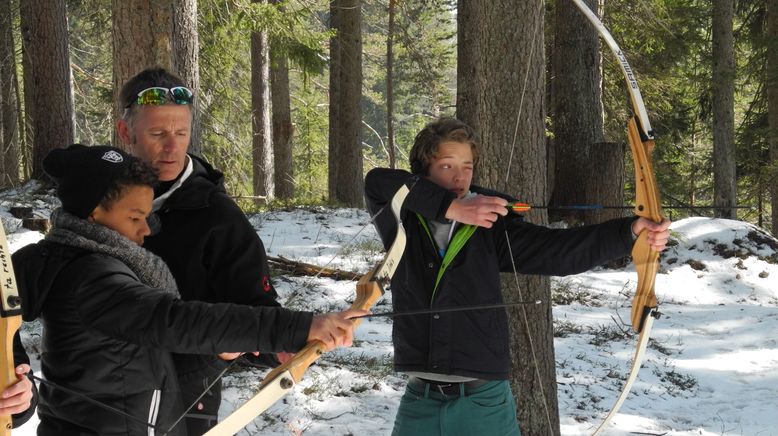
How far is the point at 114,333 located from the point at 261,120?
1441cm

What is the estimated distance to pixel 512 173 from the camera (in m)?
3.85

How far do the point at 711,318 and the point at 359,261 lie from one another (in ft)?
11.4

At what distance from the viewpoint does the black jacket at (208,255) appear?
87.0 inches

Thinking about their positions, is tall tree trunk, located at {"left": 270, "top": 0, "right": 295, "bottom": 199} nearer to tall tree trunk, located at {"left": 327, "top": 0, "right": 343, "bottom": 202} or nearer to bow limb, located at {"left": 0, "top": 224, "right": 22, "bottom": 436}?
tall tree trunk, located at {"left": 327, "top": 0, "right": 343, "bottom": 202}

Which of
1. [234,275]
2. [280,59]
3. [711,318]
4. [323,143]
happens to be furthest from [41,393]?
[323,143]

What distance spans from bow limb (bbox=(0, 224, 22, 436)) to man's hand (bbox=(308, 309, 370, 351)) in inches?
25.1

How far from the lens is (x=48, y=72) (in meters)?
9.70

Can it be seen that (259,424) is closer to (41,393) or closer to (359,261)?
(41,393)

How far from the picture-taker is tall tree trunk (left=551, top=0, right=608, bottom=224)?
891 centimetres

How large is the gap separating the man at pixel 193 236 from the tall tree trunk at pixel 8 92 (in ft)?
31.3

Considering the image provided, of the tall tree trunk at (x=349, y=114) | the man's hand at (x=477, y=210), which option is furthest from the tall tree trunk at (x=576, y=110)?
the man's hand at (x=477, y=210)

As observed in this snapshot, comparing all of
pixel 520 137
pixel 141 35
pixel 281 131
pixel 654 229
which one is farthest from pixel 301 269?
pixel 281 131

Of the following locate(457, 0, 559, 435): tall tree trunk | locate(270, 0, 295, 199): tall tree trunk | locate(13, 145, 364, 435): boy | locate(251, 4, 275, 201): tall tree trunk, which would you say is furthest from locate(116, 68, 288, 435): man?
locate(251, 4, 275, 201): tall tree trunk

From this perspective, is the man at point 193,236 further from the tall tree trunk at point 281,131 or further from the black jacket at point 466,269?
the tall tree trunk at point 281,131
